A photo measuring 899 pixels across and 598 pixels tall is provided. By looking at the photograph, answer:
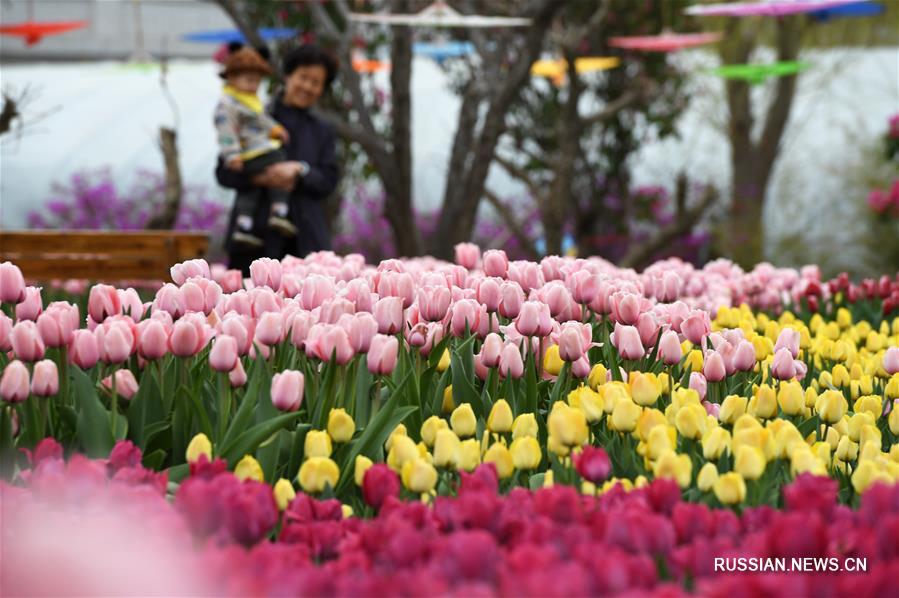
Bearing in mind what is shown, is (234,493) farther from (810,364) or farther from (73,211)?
(73,211)

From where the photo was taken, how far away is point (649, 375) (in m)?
2.48

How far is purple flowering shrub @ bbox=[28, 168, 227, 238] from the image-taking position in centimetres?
1742

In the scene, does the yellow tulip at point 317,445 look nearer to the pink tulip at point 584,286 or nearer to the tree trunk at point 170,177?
the pink tulip at point 584,286

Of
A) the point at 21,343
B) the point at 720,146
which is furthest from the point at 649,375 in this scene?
the point at 720,146

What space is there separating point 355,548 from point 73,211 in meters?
16.8

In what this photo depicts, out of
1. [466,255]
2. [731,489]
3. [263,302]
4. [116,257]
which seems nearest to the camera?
[731,489]

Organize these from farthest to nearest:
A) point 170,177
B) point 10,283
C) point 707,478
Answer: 1. point 170,177
2. point 10,283
3. point 707,478

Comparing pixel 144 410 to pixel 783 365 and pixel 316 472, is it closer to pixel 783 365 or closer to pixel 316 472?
pixel 316 472

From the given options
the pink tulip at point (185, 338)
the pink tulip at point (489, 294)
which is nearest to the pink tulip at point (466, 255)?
the pink tulip at point (489, 294)

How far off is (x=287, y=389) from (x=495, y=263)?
4.46 feet

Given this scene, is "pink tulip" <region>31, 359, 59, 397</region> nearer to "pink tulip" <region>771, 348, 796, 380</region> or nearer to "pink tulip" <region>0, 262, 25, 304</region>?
"pink tulip" <region>0, 262, 25, 304</region>

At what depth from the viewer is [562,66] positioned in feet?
45.8

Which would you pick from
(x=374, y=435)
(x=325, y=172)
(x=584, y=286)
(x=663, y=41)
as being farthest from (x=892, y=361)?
(x=663, y=41)

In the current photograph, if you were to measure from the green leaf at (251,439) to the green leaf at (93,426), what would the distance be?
0.71ft
